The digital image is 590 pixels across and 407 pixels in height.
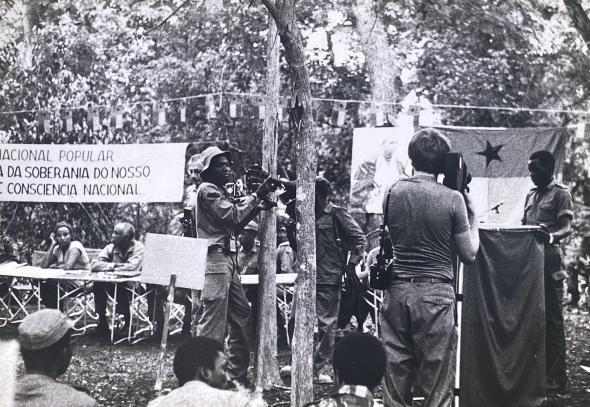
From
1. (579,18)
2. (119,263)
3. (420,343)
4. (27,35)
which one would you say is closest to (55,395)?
(420,343)

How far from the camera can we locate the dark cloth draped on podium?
4.41 metres

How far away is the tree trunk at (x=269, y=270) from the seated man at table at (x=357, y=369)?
2.47m

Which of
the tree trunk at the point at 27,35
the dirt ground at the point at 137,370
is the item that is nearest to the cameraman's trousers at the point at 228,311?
the dirt ground at the point at 137,370

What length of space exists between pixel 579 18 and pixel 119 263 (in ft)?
14.3

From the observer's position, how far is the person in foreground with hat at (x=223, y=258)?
16.7ft

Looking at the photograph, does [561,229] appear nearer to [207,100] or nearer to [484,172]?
[484,172]

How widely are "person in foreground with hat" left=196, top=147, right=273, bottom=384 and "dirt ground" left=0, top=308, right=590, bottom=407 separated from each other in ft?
1.55

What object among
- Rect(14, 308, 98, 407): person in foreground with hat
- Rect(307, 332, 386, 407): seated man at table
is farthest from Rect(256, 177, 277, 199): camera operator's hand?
Rect(307, 332, 386, 407): seated man at table

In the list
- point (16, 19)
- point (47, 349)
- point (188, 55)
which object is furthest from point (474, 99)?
point (47, 349)

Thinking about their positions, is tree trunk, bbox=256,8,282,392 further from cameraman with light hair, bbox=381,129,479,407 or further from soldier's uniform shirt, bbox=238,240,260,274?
cameraman with light hair, bbox=381,129,479,407

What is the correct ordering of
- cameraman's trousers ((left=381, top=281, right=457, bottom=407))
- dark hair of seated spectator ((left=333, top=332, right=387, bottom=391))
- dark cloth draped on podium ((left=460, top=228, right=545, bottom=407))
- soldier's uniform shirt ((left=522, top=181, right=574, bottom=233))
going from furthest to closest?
soldier's uniform shirt ((left=522, top=181, right=574, bottom=233))
dark cloth draped on podium ((left=460, top=228, right=545, bottom=407))
cameraman's trousers ((left=381, top=281, right=457, bottom=407))
dark hair of seated spectator ((left=333, top=332, right=387, bottom=391))

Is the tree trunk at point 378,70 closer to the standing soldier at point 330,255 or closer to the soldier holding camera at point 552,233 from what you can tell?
the standing soldier at point 330,255

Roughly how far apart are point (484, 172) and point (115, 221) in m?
3.16

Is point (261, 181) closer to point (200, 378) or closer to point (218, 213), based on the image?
point (218, 213)
